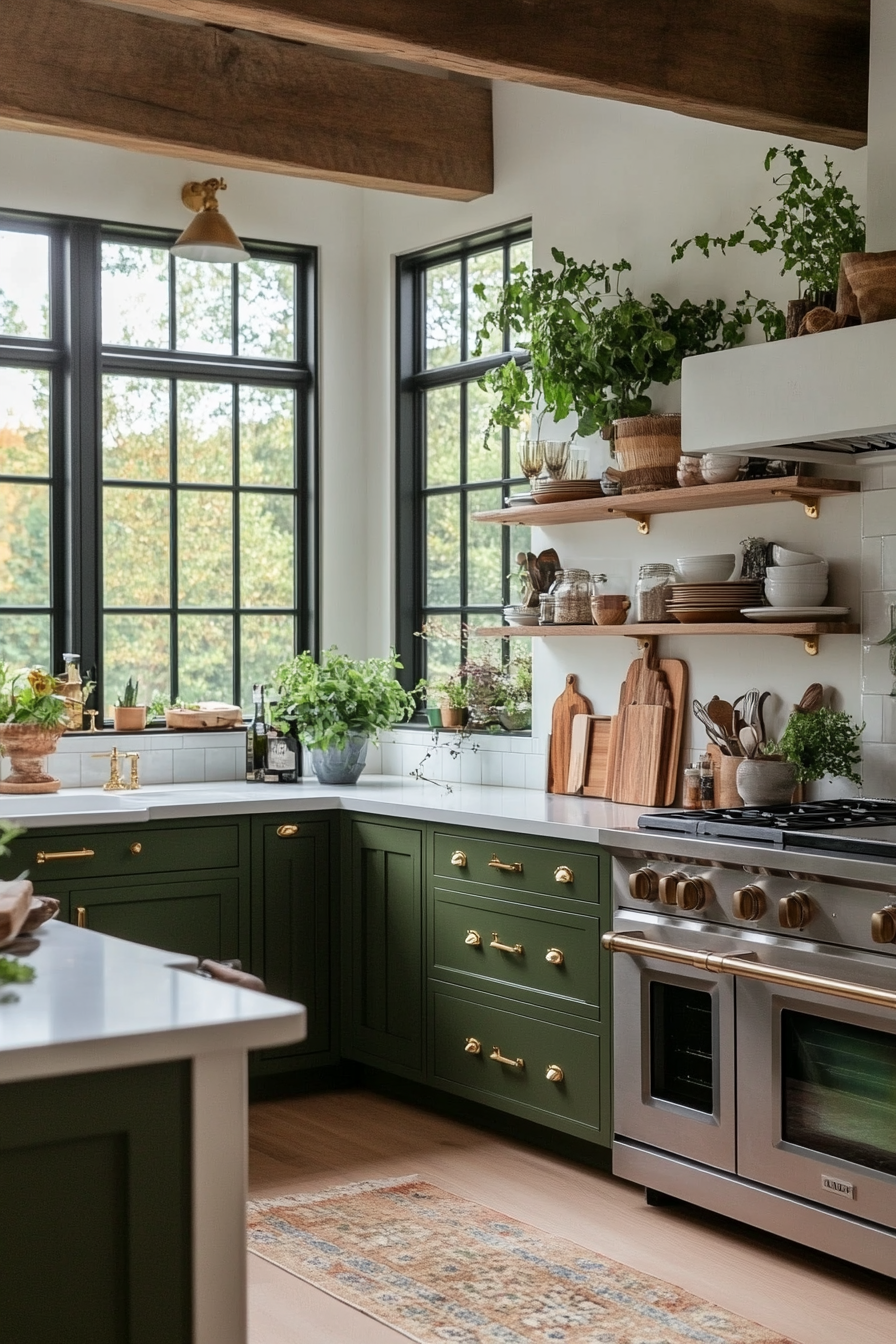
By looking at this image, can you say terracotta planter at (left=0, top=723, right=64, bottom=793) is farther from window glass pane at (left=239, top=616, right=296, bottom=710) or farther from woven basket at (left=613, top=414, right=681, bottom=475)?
woven basket at (left=613, top=414, right=681, bottom=475)

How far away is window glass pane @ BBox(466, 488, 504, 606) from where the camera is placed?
5.59m

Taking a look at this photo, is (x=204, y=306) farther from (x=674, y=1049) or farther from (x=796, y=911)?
(x=796, y=911)

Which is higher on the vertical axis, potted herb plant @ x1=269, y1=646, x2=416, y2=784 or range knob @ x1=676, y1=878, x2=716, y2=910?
potted herb plant @ x1=269, y1=646, x2=416, y2=784

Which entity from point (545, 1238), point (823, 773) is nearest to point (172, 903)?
point (545, 1238)

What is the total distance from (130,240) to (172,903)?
2382 millimetres

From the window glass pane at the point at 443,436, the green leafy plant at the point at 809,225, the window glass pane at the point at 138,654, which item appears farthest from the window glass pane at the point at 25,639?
the green leafy plant at the point at 809,225

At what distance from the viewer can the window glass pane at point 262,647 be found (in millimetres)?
5898

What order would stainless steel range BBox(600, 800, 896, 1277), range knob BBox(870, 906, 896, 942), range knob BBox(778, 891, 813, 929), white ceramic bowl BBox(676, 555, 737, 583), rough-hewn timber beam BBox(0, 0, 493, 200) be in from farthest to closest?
rough-hewn timber beam BBox(0, 0, 493, 200) < white ceramic bowl BBox(676, 555, 737, 583) < range knob BBox(778, 891, 813, 929) < stainless steel range BBox(600, 800, 896, 1277) < range knob BBox(870, 906, 896, 942)

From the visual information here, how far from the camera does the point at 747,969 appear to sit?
3.49 m

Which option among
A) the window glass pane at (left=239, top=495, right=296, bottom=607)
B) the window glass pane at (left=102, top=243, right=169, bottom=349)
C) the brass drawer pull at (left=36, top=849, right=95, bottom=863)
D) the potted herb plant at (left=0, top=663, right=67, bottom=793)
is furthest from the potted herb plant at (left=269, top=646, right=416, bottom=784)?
the window glass pane at (left=102, top=243, right=169, bottom=349)

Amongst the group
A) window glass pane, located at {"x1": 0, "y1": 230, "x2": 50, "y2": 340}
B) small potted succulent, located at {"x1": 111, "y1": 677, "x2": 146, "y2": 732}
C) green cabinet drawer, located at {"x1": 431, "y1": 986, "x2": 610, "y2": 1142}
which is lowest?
green cabinet drawer, located at {"x1": 431, "y1": 986, "x2": 610, "y2": 1142}

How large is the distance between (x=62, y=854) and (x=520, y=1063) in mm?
1394

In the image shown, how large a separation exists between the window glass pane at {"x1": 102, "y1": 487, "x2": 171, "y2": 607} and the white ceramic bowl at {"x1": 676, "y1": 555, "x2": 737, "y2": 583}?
208 centimetres

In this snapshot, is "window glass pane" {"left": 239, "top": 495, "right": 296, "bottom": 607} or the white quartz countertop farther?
"window glass pane" {"left": 239, "top": 495, "right": 296, "bottom": 607}
